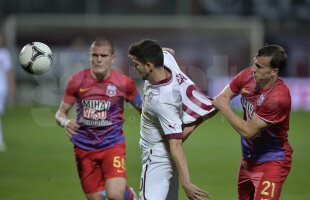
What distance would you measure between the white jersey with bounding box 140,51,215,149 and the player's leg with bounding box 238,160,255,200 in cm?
73

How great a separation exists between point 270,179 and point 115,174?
211 cm

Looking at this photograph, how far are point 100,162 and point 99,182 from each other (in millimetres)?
243

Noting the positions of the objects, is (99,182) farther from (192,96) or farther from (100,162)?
(192,96)

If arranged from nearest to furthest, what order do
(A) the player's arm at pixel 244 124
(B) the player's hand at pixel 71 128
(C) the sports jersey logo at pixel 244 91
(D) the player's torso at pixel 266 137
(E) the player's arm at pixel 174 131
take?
1. (E) the player's arm at pixel 174 131
2. (A) the player's arm at pixel 244 124
3. (D) the player's torso at pixel 266 137
4. (C) the sports jersey logo at pixel 244 91
5. (B) the player's hand at pixel 71 128

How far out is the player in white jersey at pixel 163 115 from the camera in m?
6.50

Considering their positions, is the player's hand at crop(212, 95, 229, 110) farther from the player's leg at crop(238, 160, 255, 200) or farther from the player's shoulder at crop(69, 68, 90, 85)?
the player's shoulder at crop(69, 68, 90, 85)

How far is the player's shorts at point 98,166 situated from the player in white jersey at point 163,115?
1317mm

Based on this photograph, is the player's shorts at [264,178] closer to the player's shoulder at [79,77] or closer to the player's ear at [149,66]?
the player's ear at [149,66]

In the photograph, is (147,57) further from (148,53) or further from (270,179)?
(270,179)

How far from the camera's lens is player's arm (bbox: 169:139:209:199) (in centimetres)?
612

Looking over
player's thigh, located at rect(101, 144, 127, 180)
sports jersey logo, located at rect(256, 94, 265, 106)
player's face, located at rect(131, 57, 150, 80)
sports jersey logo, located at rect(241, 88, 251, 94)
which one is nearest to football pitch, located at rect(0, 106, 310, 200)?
player's thigh, located at rect(101, 144, 127, 180)

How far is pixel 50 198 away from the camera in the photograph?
33.0ft

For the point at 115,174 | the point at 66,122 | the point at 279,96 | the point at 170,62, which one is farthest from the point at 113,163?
the point at 279,96

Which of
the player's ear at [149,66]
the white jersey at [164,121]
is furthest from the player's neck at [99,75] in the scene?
the player's ear at [149,66]
